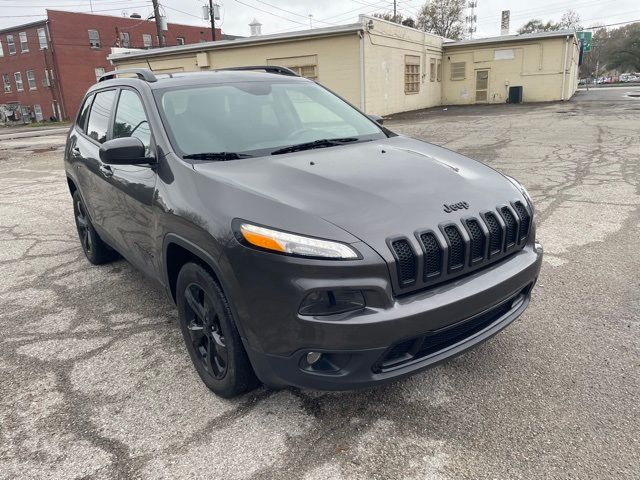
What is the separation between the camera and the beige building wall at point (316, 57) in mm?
20250

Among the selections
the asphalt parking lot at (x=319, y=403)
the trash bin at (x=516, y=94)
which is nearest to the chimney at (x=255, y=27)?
the trash bin at (x=516, y=94)

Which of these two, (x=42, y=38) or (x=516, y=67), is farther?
(x=42, y=38)

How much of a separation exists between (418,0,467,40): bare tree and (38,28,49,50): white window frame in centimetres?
3404

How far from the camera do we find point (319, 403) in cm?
265

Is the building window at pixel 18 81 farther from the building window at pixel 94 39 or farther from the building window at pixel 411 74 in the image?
the building window at pixel 411 74

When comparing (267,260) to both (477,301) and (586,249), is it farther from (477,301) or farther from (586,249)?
(586,249)

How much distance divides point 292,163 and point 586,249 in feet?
11.2

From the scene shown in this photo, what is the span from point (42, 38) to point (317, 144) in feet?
150

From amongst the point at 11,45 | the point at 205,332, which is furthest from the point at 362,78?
the point at 11,45

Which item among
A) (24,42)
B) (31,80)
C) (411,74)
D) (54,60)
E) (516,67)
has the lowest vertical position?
(411,74)

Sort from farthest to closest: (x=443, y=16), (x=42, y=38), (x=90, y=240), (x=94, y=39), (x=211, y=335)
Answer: (x=443, y=16) < (x=94, y=39) < (x=42, y=38) < (x=90, y=240) < (x=211, y=335)

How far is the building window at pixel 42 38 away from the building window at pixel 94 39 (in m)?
3.33

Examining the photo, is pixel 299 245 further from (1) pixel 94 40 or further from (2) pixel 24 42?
(2) pixel 24 42

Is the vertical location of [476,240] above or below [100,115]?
below
